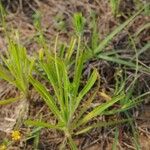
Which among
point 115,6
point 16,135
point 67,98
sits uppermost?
point 115,6

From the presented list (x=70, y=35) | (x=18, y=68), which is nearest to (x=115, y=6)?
(x=70, y=35)

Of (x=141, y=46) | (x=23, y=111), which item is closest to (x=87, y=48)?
(x=141, y=46)

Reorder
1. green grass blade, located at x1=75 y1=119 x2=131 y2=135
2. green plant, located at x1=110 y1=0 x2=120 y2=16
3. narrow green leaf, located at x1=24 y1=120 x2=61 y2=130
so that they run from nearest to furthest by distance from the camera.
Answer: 1. narrow green leaf, located at x1=24 y1=120 x2=61 y2=130
2. green grass blade, located at x1=75 y1=119 x2=131 y2=135
3. green plant, located at x1=110 y1=0 x2=120 y2=16

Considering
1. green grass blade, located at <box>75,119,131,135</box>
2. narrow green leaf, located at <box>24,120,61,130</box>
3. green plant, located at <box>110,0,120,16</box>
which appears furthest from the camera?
green plant, located at <box>110,0,120,16</box>

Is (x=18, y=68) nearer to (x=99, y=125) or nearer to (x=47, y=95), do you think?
(x=47, y=95)

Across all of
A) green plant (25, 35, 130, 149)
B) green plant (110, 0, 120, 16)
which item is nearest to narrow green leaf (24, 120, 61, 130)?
green plant (25, 35, 130, 149)

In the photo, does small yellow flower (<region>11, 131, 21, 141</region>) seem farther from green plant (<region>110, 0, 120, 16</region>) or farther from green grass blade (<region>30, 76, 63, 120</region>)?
green plant (<region>110, 0, 120, 16</region>)

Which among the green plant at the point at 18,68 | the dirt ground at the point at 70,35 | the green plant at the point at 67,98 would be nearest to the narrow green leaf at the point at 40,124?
the green plant at the point at 67,98

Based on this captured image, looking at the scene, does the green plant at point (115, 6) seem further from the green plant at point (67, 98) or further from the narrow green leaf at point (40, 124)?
the narrow green leaf at point (40, 124)
